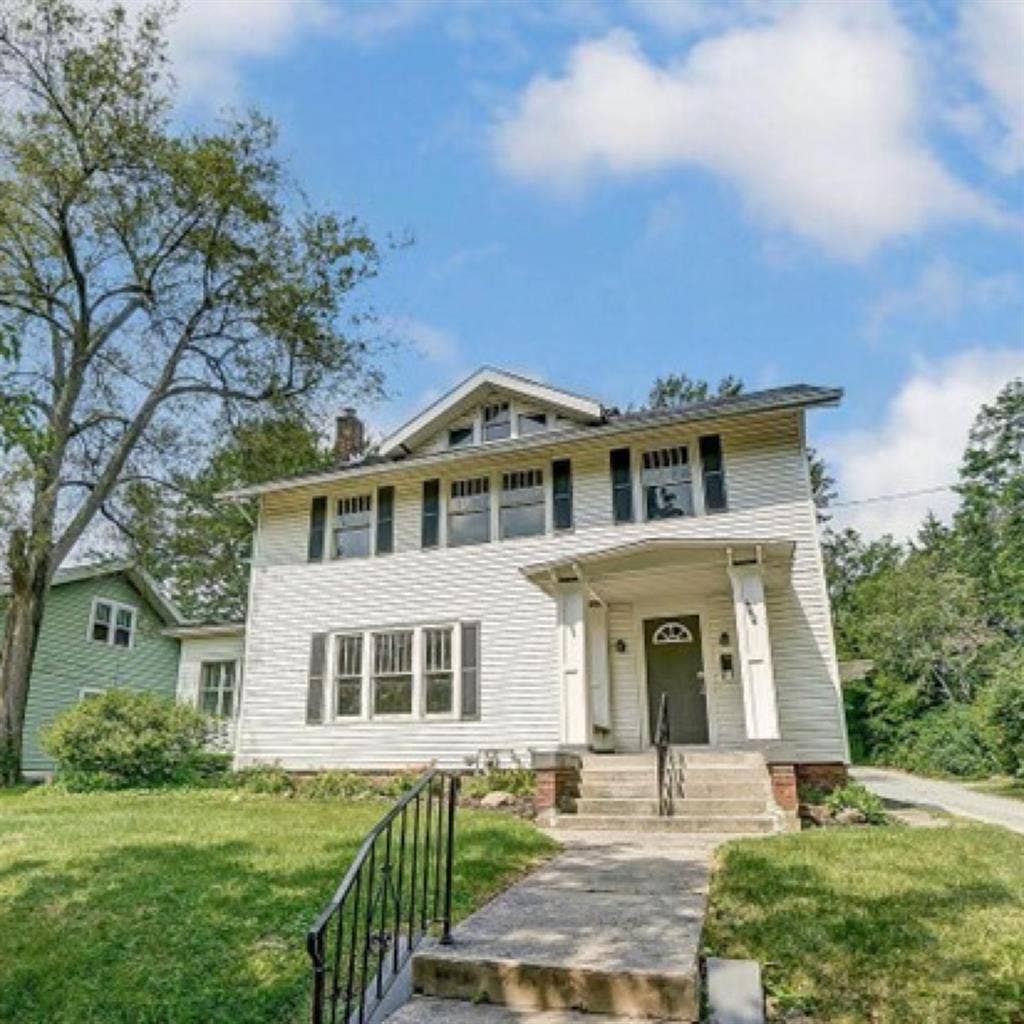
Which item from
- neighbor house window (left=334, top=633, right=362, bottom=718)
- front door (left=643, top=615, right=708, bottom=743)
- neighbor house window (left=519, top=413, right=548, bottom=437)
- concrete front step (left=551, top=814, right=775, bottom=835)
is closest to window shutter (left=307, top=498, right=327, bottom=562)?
neighbor house window (left=334, top=633, right=362, bottom=718)

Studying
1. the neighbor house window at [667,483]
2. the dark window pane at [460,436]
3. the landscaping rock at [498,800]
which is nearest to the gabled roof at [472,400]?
the dark window pane at [460,436]

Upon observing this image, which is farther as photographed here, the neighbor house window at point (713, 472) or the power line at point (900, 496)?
the power line at point (900, 496)

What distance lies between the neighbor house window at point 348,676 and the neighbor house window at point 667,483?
587 centimetres

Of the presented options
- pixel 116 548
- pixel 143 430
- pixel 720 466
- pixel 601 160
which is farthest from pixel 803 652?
pixel 116 548

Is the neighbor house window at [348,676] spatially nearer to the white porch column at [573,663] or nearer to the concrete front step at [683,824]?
the white porch column at [573,663]

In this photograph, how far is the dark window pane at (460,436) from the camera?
48.2ft

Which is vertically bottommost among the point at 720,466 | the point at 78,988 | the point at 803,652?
the point at 78,988

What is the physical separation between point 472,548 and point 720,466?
4529 millimetres

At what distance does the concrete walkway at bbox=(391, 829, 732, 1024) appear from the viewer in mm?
3418

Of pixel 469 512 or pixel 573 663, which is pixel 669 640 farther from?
pixel 469 512

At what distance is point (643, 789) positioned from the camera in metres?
9.47

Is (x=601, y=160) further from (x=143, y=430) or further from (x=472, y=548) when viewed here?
(x=143, y=430)

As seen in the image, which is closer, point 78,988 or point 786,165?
point 78,988

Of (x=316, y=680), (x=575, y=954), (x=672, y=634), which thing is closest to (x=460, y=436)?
(x=316, y=680)
